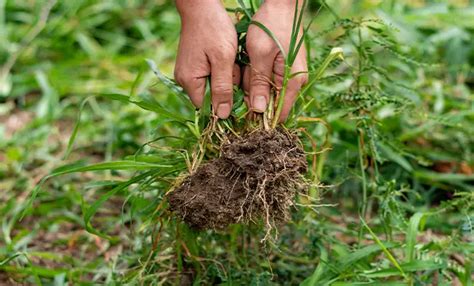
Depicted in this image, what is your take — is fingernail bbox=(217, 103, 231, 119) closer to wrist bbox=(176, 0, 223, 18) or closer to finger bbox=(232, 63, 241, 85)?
finger bbox=(232, 63, 241, 85)

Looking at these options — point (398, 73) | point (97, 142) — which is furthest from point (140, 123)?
point (398, 73)

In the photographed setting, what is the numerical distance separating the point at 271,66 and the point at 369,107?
0.46 meters

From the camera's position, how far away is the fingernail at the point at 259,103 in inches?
59.2

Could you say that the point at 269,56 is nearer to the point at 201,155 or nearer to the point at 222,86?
the point at 222,86

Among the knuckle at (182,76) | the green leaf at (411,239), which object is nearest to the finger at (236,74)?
the knuckle at (182,76)

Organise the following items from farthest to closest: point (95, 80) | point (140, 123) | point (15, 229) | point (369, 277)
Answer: point (95, 80) < point (140, 123) < point (15, 229) < point (369, 277)

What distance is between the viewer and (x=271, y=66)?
149 centimetres

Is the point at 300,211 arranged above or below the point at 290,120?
below

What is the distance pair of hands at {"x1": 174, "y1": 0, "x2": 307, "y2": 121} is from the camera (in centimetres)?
143

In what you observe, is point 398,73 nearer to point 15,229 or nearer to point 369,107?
point 369,107

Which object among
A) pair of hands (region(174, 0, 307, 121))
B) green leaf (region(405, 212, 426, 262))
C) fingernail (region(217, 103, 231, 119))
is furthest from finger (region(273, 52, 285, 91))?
green leaf (region(405, 212, 426, 262))

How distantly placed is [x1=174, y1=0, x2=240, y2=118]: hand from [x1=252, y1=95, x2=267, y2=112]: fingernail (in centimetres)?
5

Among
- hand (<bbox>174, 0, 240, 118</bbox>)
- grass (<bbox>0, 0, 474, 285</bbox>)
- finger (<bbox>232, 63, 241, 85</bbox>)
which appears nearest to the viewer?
hand (<bbox>174, 0, 240, 118</bbox>)

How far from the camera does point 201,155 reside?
153 centimetres
